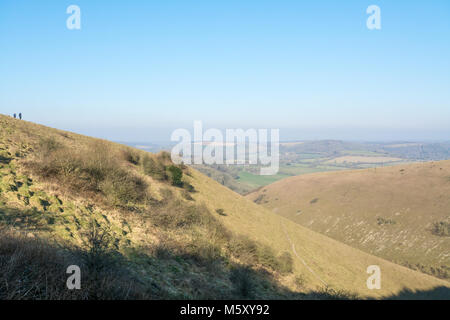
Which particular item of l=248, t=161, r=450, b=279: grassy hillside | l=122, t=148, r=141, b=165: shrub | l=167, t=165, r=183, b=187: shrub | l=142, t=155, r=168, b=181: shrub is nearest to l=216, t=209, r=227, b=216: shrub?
l=167, t=165, r=183, b=187: shrub

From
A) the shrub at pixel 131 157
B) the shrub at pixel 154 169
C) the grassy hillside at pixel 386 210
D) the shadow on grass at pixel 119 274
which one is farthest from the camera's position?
the grassy hillside at pixel 386 210

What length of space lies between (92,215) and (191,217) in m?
5.01

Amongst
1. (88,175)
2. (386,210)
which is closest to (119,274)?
(88,175)

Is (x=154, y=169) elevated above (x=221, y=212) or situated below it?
above

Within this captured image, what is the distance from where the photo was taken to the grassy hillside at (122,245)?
4.13 metres

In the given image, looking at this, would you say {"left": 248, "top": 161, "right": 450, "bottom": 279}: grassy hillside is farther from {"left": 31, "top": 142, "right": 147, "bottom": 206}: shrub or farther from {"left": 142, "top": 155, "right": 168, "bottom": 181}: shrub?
{"left": 31, "top": 142, "right": 147, "bottom": 206}: shrub

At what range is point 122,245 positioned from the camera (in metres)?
7.50

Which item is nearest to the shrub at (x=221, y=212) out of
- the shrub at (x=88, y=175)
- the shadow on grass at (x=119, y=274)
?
the shadow on grass at (x=119, y=274)

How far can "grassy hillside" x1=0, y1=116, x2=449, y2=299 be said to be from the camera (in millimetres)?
4133

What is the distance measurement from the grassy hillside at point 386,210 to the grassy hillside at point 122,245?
2260 cm

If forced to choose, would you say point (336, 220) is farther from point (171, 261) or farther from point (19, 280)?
point (19, 280)

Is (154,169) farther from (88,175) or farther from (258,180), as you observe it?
(258,180)

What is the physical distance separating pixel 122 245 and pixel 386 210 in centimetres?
5338

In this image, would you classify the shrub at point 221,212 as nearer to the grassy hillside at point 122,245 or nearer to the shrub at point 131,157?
the grassy hillside at point 122,245
